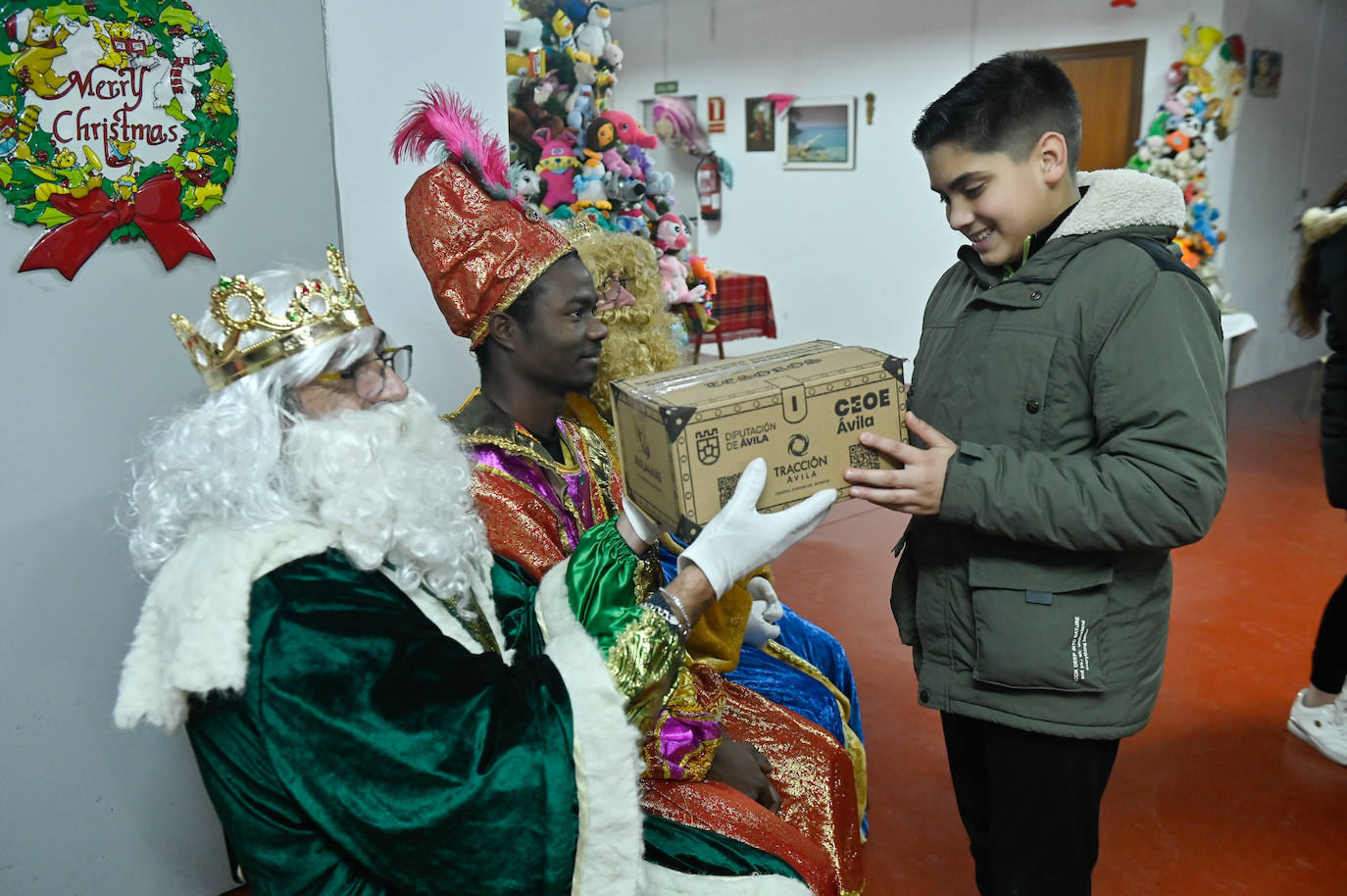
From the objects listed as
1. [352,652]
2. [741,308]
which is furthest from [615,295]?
[741,308]

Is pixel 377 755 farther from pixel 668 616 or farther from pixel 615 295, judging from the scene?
pixel 615 295

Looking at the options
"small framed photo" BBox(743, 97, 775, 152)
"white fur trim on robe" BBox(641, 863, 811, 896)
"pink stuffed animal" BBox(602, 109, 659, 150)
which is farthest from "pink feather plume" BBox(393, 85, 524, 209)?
"small framed photo" BBox(743, 97, 775, 152)

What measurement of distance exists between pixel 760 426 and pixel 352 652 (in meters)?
0.65

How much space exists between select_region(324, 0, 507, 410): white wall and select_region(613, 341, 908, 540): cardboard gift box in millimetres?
1158

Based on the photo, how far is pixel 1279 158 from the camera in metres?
7.34

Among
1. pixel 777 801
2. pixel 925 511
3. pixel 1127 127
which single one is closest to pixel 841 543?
pixel 777 801

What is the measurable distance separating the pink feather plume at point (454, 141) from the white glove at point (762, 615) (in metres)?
1.10

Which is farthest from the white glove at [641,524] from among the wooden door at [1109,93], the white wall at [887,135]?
the white wall at [887,135]

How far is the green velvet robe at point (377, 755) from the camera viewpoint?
4.07ft

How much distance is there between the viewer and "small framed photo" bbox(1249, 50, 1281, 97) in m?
6.67

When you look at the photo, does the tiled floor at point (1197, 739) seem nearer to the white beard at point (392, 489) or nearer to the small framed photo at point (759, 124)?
the white beard at point (392, 489)

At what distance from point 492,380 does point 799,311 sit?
23.7ft

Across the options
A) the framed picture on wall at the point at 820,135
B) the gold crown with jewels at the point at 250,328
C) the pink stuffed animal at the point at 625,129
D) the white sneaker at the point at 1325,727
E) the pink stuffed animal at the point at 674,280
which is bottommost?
the white sneaker at the point at 1325,727

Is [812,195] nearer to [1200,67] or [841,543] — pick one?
[1200,67]
